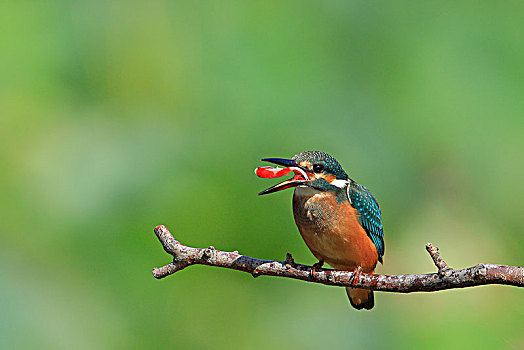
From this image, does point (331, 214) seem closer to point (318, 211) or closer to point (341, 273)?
point (318, 211)

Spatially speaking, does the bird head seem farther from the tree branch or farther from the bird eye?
the tree branch

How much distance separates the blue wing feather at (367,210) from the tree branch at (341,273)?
320 millimetres

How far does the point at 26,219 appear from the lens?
746 centimetres

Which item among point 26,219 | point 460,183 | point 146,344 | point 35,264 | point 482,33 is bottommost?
point 146,344

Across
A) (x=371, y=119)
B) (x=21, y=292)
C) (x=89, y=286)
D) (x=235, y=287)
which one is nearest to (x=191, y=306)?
(x=235, y=287)

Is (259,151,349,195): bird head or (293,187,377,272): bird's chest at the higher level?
(259,151,349,195): bird head

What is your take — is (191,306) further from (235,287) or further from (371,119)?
(371,119)

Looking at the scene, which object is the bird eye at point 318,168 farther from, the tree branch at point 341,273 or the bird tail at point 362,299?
the bird tail at point 362,299

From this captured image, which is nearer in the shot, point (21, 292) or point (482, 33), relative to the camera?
point (21, 292)

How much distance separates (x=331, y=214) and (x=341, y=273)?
0.24 meters

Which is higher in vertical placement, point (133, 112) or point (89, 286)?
point (133, 112)

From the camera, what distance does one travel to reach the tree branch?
1.35m

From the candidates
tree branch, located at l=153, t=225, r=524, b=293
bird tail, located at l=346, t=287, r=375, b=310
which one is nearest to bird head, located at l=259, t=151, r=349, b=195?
tree branch, located at l=153, t=225, r=524, b=293

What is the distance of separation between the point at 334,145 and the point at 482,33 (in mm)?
3697
